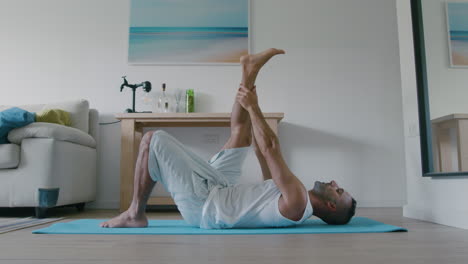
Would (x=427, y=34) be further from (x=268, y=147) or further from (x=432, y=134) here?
(x=268, y=147)

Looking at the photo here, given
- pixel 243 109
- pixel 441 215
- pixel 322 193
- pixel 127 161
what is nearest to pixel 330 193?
pixel 322 193

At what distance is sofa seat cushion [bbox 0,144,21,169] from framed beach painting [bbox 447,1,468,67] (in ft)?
8.95

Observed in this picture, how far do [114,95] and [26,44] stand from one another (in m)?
0.99

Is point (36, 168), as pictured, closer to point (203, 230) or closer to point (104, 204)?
point (104, 204)

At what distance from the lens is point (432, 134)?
7.75ft

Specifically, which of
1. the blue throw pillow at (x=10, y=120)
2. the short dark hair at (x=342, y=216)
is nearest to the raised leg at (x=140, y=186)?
the short dark hair at (x=342, y=216)

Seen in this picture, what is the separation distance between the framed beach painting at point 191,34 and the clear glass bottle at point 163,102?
0.97 feet

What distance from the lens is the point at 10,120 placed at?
250 cm

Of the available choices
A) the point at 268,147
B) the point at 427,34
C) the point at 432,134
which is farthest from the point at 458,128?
the point at 268,147

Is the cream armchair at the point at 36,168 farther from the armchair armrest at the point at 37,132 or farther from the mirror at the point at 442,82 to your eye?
the mirror at the point at 442,82

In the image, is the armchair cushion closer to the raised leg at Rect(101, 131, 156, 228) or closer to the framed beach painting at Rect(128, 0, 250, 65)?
the framed beach painting at Rect(128, 0, 250, 65)

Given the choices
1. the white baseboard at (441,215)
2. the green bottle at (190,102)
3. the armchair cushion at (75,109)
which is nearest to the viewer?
the white baseboard at (441,215)

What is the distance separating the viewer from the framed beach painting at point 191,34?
3.69m

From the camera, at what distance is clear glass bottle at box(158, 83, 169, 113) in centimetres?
356
